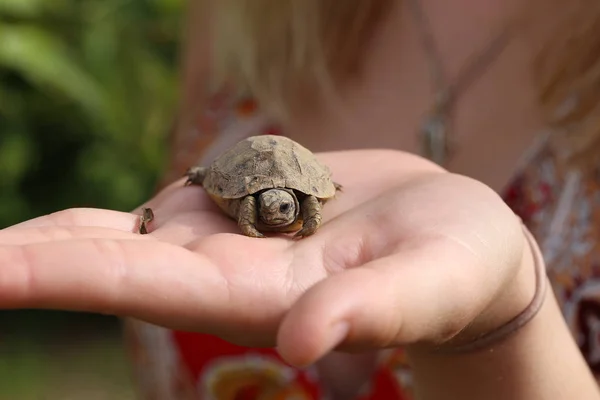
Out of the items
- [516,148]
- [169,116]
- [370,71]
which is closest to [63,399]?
[169,116]

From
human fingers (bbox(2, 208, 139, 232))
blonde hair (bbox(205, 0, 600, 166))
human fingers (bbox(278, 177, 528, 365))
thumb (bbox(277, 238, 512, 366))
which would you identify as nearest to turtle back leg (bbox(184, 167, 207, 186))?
human fingers (bbox(2, 208, 139, 232))

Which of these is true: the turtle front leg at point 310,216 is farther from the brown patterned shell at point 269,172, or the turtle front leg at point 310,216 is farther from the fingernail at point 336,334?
the fingernail at point 336,334

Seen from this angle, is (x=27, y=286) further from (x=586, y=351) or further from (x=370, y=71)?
(x=370, y=71)

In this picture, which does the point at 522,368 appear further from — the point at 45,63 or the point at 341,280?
the point at 45,63

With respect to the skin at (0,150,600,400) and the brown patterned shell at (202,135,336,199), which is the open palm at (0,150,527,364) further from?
the brown patterned shell at (202,135,336,199)

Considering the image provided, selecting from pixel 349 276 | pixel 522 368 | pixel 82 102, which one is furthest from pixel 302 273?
pixel 82 102

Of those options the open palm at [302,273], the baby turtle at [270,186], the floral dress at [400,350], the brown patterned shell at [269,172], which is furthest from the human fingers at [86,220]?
the floral dress at [400,350]

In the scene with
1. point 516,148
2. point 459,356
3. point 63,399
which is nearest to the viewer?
point 459,356
